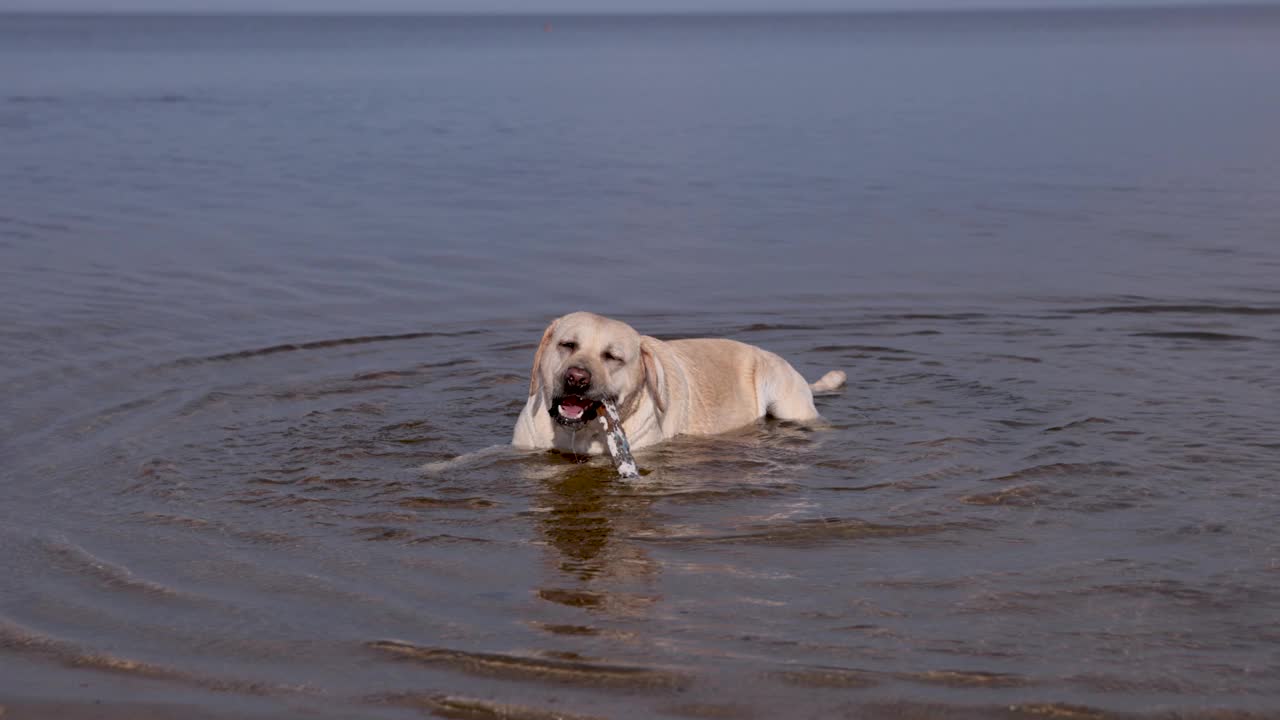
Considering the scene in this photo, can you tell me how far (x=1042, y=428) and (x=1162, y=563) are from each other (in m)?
2.75

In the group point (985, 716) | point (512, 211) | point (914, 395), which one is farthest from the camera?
point (512, 211)

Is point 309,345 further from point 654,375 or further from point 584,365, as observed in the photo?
point 584,365

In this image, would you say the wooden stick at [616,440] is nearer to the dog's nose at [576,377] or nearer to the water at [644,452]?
the water at [644,452]

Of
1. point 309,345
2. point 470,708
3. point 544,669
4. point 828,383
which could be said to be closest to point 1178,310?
point 828,383

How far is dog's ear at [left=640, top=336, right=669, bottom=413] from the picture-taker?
8.95m

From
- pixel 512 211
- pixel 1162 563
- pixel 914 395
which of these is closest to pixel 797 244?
pixel 512 211

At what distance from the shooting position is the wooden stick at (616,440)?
28.4 feet

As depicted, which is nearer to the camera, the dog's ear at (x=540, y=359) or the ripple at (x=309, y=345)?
the dog's ear at (x=540, y=359)

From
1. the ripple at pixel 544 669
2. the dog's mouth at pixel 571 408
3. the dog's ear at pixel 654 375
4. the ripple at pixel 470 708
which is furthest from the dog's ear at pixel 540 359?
the ripple at pixel 470 708

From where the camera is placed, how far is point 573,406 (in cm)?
852

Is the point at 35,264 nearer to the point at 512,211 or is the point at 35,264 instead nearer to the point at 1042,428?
the point at 512,211

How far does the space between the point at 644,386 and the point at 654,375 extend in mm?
141

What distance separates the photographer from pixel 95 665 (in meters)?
5.72

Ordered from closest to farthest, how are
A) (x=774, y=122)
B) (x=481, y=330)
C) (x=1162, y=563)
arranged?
(x=1162, y=563) → (x=481, y=330) → (x=774, y=122)
